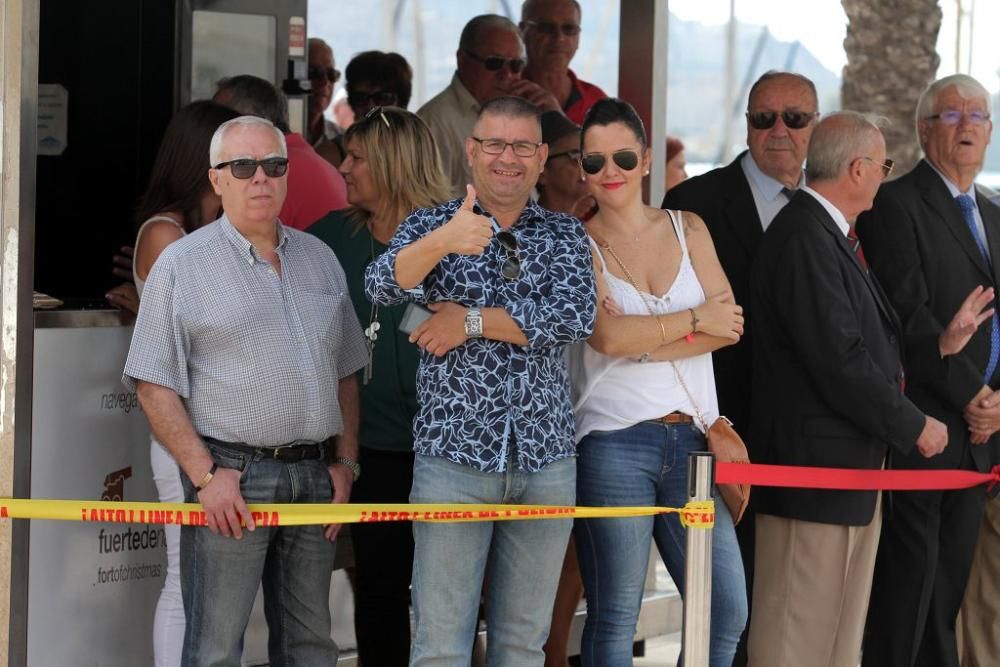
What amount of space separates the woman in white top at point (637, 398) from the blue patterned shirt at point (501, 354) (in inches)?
7.2

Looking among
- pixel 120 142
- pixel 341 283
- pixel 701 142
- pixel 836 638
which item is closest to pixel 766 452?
pixel 836 638

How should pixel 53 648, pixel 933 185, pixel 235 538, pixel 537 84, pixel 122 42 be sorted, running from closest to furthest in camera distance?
pixel 235 538
pixel 53 648
pixel 933 185
pixel 122 42
pixel 537 84

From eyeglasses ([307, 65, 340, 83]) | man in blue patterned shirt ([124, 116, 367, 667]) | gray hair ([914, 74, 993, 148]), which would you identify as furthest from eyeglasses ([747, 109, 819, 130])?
eyeglasses ([307, 65, 340, 83])

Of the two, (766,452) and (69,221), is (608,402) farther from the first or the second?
(69,221)

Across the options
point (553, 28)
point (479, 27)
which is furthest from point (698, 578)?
point (553, 28)

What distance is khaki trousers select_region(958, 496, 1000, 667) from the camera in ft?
16.8

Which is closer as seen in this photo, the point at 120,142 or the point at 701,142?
the point at 120,142

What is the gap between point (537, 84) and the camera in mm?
6590

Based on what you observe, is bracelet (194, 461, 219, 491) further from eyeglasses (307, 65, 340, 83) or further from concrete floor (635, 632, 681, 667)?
eyeglasses (307, 65, 340, 83)

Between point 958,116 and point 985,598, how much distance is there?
5.46 feet

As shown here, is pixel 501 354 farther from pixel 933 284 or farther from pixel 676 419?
pixel 933 284

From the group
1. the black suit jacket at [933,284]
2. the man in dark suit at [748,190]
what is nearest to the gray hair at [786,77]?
the man in dark suit at [748,190]

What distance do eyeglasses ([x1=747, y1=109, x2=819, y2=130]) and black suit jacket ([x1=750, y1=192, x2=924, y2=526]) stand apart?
76 cm

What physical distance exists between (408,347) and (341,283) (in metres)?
0.42
